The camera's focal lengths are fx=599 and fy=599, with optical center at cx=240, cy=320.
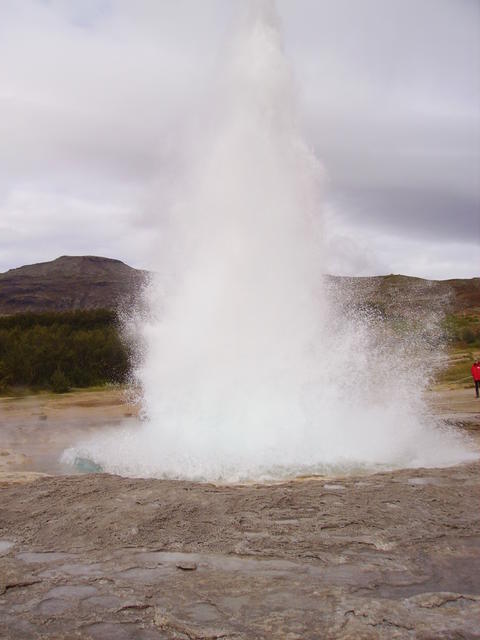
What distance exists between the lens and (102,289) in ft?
295

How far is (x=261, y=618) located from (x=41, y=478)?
14.8 ft

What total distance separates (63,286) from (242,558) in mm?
91199

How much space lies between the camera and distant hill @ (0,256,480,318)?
59.2 meters

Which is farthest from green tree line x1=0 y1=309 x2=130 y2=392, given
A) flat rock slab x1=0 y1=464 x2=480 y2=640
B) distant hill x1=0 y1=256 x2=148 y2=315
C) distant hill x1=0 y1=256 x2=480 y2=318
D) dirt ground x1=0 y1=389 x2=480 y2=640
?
distant hill x1=0 y1=256 x2=148 y2=315

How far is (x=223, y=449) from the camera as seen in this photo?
848 centimetres

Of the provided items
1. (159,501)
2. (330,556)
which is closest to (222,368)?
(159,501)

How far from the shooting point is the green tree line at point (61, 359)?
21.8 m

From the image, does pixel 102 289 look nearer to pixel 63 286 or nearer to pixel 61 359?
pixel 63 286

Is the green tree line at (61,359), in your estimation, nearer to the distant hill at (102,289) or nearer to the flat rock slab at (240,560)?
the flat rock slab at (240,560)

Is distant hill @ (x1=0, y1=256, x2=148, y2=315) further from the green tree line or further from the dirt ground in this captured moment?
the dirt ground

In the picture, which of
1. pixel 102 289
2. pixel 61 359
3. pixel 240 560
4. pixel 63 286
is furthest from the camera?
pixel 63 286

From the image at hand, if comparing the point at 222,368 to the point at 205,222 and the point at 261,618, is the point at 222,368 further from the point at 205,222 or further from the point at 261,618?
the point at 261,618

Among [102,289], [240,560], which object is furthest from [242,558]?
[102,289]

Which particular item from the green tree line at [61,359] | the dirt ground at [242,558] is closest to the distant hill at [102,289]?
the green tree line at [61,359]
